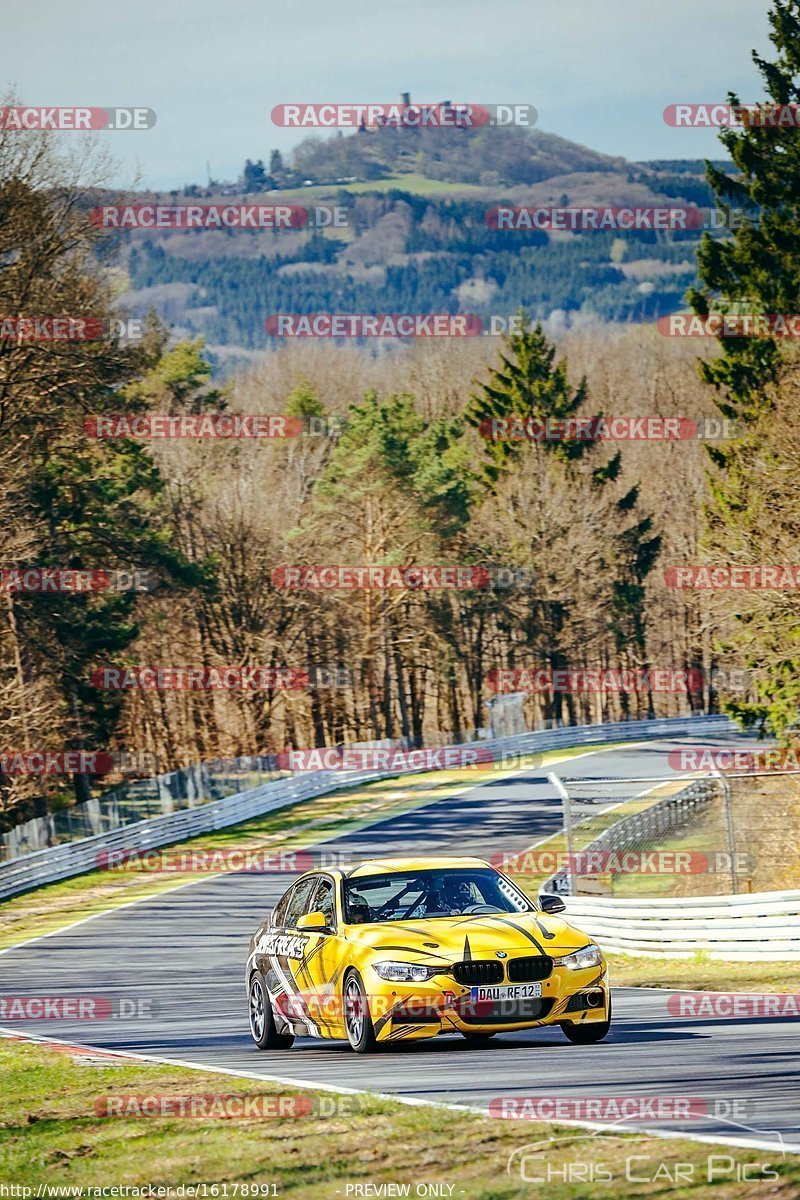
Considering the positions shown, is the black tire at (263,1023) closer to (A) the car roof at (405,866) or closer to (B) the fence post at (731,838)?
(A) the car roof at (405,866)

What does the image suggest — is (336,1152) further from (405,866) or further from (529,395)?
(529,395)

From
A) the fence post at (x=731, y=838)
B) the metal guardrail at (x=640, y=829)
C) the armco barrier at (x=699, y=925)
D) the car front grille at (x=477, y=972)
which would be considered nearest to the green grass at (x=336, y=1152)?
the car front grille at (x=477, y=972)

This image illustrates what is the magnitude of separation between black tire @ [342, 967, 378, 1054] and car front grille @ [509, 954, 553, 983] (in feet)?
3.46

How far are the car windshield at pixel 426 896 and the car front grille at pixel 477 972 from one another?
1.03 meters

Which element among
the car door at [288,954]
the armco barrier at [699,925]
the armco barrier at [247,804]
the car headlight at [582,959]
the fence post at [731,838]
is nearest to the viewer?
the car headlight at [582,959]

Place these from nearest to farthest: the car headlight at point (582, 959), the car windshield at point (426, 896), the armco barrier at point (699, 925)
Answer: the car headlight at point (582, 959)
the car windshield at point (426, 896)
the armco barrier at point (699, 925)

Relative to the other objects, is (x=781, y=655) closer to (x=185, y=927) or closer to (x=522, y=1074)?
(x=185, y=927)

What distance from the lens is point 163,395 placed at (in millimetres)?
73562

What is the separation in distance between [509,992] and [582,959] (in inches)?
24.4

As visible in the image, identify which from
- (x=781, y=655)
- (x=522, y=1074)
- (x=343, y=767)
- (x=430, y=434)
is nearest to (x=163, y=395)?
(x=430, y=434)

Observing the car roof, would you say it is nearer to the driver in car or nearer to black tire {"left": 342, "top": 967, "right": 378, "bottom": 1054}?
the driver in car

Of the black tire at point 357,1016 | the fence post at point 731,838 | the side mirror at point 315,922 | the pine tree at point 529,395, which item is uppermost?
the pine tree at point 529,395

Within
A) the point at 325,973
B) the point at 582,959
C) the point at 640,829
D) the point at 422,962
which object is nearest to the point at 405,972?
the point at 422,962

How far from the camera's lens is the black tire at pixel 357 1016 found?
1129 centimetres
